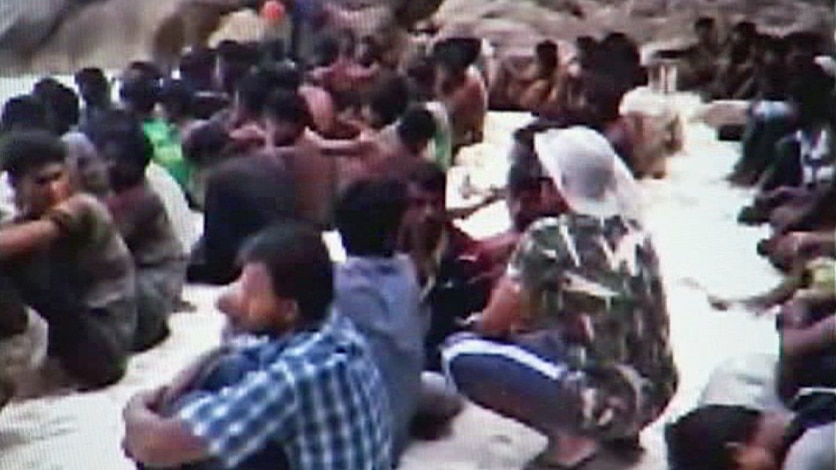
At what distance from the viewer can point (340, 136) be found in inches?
75.2

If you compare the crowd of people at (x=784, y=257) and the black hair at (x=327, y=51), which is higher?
the black hair at (x=327, y=51)

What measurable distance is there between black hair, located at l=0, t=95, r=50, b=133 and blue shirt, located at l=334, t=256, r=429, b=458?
431mm

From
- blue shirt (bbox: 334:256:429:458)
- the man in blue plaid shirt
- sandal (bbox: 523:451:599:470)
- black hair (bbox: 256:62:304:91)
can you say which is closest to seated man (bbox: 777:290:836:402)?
sandal (bbox: 523:451:599:470)

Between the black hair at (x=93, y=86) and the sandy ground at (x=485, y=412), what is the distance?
242 mm

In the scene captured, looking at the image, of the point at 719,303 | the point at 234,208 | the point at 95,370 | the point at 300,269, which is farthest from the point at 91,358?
the point at 719,303

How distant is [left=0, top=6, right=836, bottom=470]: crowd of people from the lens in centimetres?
106

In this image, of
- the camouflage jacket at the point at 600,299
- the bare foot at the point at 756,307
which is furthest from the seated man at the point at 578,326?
the bare foot at the point at 756,307

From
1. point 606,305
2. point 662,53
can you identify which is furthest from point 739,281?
point 606,305

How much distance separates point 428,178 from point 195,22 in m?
0.33

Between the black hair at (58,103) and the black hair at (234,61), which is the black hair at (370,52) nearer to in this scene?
the black hair at (234,61)

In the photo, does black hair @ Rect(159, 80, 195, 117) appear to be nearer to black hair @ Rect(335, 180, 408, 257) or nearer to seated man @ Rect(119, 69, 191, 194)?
seated man @ Rect(119, 69, 191, 194)

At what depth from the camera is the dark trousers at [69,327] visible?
58.6 inches

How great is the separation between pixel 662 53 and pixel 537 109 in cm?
18

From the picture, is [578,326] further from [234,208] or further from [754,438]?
[234,208]
